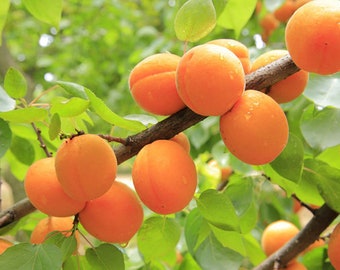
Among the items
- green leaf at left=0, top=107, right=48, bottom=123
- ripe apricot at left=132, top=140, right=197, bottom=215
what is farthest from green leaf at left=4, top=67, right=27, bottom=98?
ripe apricot at left=132, top=140, right=197, bottom=215

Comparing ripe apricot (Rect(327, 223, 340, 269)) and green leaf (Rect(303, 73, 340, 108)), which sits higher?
green leaf (Rect(303, 73, 340, 108))

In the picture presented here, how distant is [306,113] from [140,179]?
1.11 ft

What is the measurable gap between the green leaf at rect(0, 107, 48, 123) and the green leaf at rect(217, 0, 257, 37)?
0.36m

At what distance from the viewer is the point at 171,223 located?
71cm

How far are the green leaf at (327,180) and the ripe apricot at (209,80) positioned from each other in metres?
0.23

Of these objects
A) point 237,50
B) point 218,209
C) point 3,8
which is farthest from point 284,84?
point 3,8

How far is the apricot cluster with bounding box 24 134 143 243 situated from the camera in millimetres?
543

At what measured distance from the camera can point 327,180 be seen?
70cm

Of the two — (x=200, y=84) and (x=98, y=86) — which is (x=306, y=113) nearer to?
(x=200, y=84)

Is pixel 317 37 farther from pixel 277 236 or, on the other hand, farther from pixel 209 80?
pixel 277 236

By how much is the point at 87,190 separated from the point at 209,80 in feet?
0.59

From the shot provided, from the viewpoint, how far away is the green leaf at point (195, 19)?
588 mm

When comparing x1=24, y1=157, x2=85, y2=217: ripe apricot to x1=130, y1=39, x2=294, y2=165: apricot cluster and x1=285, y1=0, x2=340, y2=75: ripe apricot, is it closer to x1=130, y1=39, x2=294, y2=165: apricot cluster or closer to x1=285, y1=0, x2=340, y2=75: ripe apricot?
x1=130, y1=39, x2=294, y2=165: apricot cluster

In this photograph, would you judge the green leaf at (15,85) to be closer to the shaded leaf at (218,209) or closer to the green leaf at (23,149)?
the green leaf at (23,149)
